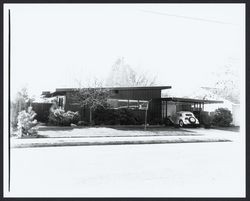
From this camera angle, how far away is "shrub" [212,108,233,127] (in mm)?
27453

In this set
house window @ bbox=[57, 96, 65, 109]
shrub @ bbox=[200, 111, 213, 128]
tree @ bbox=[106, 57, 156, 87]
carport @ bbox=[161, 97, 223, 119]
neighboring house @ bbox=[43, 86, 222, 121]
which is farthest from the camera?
tree @ bbox=[106, 57, 156, 87]

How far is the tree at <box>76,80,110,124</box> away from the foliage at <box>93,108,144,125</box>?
0.39 m

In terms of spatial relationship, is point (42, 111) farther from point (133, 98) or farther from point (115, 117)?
point (133, 98)

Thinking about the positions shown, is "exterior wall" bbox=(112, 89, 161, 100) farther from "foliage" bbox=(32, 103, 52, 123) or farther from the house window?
"foliage" bbox=(32, 103, 52, 123)

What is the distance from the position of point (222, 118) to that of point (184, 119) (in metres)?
3.19

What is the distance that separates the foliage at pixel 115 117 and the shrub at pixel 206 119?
223 inches

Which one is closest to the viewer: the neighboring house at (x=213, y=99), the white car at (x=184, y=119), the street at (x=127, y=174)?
the street at (x=127, y=174)

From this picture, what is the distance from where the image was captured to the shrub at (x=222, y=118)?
27.5 meters

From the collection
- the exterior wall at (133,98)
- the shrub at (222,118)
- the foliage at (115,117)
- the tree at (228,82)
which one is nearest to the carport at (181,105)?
the exterior wall at (133,98)

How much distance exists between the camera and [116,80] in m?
42.6

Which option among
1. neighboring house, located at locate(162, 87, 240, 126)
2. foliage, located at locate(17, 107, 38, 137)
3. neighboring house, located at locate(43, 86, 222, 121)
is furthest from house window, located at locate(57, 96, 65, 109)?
neighboring house, located at locate(162, 87, 240, 126)

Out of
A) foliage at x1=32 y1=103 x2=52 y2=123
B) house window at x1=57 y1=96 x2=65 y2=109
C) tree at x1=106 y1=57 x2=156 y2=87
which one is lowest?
foliage at x1=32 y1=103 x2=52 y2=123

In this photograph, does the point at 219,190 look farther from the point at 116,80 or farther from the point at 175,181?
the point at 116,80

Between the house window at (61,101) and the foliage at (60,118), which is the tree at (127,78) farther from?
the foliage at (60,118)
